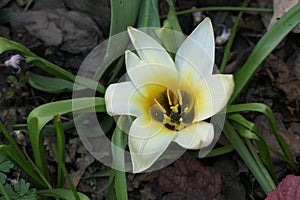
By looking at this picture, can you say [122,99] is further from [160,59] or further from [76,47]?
[76,47]

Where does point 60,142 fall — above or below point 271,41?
below

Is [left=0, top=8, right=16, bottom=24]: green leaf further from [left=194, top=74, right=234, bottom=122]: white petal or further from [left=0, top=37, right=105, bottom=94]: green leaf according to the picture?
[left=194, top=74, right=234, bottom=122]: white petal

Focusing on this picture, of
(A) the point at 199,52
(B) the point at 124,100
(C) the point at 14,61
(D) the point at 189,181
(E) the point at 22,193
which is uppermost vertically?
(A) the point at 199,52

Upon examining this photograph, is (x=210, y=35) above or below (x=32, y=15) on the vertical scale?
above

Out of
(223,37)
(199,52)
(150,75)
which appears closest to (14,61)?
(150,75)

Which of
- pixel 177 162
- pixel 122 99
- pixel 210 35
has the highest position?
pixel 210 35

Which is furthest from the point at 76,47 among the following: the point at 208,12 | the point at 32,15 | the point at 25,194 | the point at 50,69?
Answer: the point at 25,194

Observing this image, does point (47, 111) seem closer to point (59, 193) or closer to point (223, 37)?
point (59, 193)
